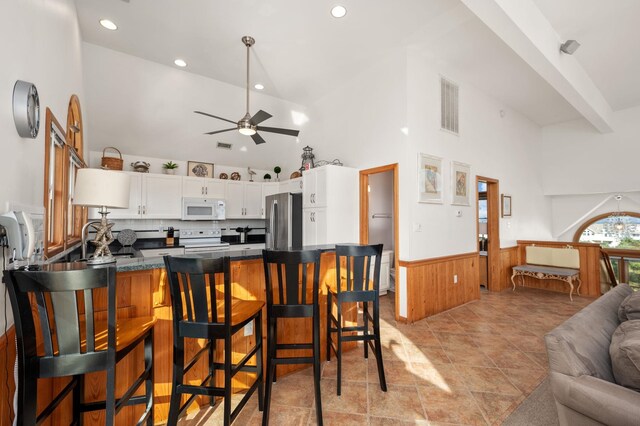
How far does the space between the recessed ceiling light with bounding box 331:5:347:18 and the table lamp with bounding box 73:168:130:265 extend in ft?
8.41

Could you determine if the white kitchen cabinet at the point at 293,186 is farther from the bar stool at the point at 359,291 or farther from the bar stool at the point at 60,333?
the bar stool at the point at 60,333

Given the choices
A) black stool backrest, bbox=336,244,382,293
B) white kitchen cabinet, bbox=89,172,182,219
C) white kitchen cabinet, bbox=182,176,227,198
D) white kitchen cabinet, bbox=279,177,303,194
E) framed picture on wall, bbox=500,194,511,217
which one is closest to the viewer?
black stool backrest, bbox=336,244,382,293

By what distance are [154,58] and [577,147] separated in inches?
315

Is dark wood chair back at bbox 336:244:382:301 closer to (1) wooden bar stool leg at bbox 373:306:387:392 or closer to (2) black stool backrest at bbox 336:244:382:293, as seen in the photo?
(2) black stool backrest at bbox 336:244:382:293

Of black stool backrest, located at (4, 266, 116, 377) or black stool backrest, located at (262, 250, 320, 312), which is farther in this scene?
black stool backrest, located at (262, 250, 320, 312)

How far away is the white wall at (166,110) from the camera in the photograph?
12.6 ft

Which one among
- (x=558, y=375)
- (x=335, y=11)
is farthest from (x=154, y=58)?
(x=558, y=375)

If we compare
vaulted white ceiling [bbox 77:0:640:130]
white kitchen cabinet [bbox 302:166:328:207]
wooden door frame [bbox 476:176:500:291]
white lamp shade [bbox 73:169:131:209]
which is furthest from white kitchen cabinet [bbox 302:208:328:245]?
wooden door frame [bbox 476:176:500:291]

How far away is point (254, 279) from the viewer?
223 centimetres

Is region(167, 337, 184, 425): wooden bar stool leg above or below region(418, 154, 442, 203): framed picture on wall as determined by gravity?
below

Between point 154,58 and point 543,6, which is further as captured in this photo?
point 154,58

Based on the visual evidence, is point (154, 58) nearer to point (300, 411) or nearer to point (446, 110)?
point (446, 110)

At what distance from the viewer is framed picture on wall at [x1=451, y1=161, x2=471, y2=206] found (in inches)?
164

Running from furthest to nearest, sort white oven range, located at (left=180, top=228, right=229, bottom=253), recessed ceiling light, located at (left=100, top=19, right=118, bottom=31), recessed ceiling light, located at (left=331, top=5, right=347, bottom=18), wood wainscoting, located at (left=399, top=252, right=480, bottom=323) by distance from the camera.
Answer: white oven range, located at (left=180, top=228, right=229, bottom=253) → wood wainscoting, located at (left=399, top=252, right=480, bottom=323) → recessed ceiling light, located at (left=100, top=19, right=118, bottom=31) → recessed ceiling light, located at (left=331, top=5, right=347, bottom=18)
